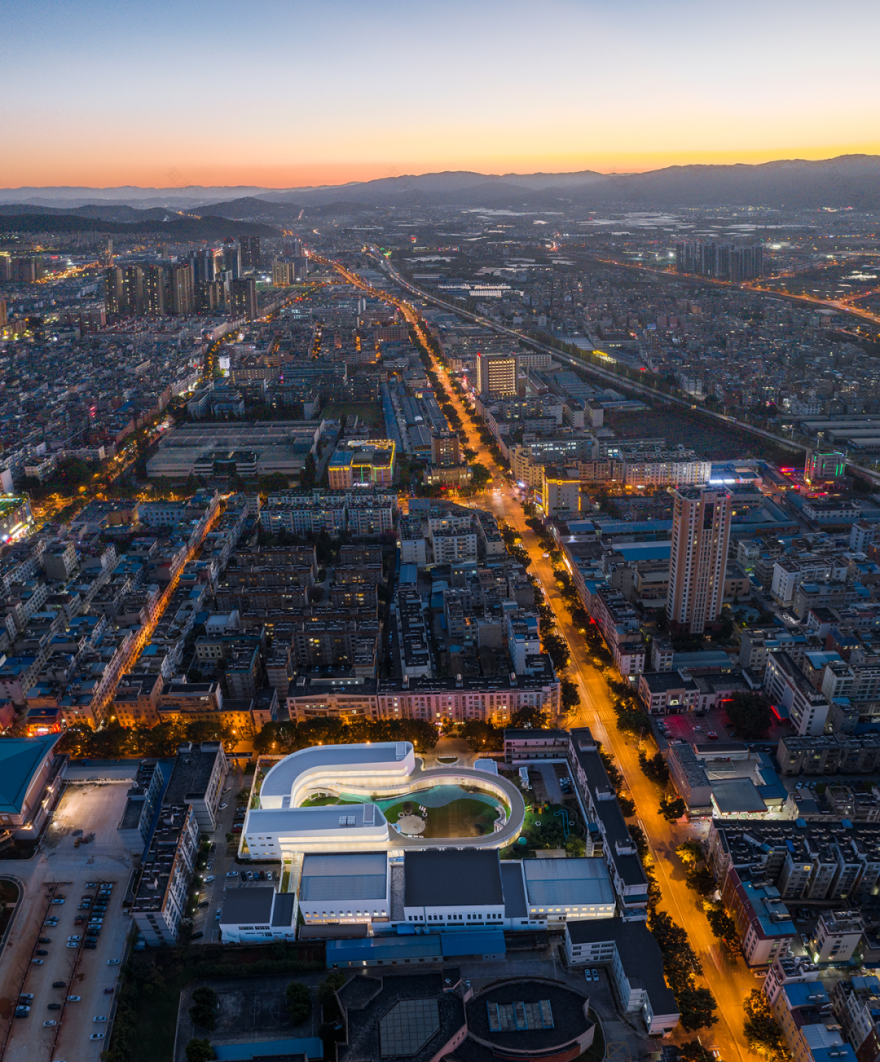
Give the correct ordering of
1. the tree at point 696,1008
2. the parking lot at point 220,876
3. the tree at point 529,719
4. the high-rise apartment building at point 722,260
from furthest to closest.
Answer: the high-rise apartment building at point 722,260 < the tree at point 529,719 < the parking lot at point 220,876 < the tree at point 696,1008

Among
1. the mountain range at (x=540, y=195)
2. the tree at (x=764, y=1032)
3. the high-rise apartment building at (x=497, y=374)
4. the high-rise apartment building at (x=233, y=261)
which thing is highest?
the mountain range at (x=540, y=195)

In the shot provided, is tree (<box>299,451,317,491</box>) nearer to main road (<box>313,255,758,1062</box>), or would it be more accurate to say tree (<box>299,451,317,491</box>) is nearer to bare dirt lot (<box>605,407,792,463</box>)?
main road (<box>313,255,758,1062</box>)

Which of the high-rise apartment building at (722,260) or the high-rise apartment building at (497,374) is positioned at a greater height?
the high-rise apartment building at (722,260)

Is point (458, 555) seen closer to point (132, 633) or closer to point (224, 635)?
point (224, 635)

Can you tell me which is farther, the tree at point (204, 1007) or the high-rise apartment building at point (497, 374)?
the high-rise apartment building at point (497, 374)

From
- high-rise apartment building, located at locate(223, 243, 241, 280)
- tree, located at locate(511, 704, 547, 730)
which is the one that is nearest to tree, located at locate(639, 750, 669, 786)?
tree, located at locate(511, 704, 547, 730)

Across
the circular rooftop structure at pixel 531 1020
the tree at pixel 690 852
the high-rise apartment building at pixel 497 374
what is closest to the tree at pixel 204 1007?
the circular rooftop structure at pixel 531 1020

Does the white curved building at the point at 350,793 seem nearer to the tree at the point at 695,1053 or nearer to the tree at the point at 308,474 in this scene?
the tree at the point at 695,1053

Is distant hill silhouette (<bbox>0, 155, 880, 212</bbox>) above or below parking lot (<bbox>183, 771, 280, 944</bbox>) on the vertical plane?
above
